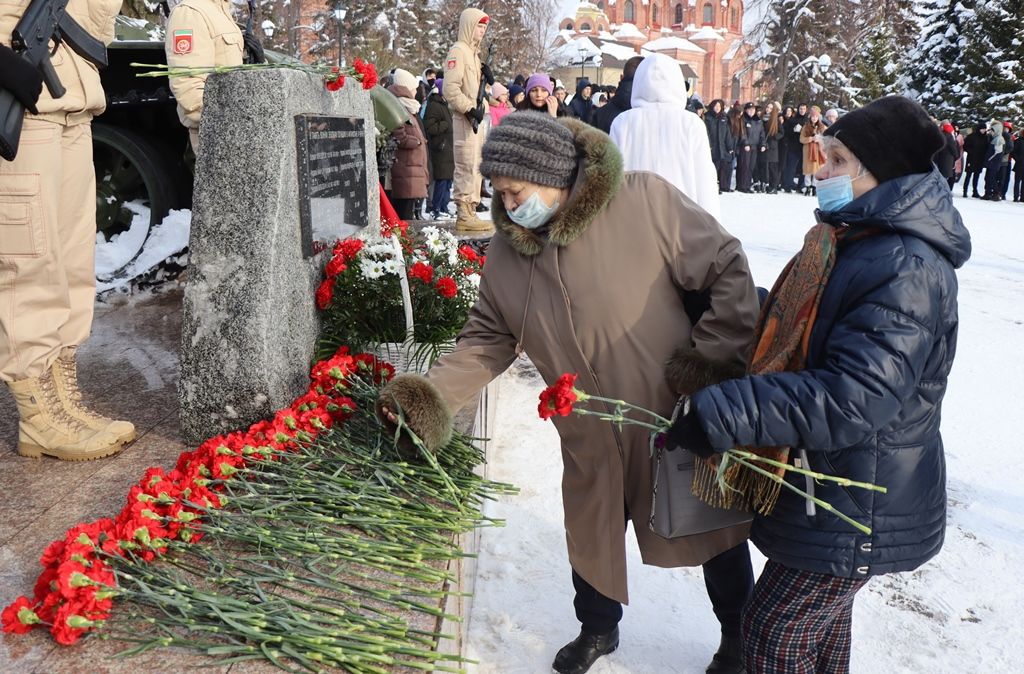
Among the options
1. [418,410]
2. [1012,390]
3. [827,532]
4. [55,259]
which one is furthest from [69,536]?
[1012,390]

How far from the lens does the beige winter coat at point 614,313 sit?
2354mm

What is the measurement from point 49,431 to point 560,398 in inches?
84.8

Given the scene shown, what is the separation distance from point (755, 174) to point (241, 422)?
18472 mm

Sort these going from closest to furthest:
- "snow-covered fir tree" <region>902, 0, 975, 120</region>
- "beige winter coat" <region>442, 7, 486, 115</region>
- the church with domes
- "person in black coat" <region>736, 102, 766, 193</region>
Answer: "beige winter coat" <region>442, 7, 486, 115</region>, "person in black coat" <region>736, 102, 766, 193</region>, "snow-covered fir tree" <region>902, 0, 975, 120</region>, the church with domes

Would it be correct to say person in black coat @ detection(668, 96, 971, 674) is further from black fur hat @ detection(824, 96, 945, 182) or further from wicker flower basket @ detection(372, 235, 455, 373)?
wicker flower basket @ detection(372, 235, 455, 373)

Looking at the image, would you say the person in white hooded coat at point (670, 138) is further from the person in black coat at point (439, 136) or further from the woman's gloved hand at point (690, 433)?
the person in black coat at point (439, 136)

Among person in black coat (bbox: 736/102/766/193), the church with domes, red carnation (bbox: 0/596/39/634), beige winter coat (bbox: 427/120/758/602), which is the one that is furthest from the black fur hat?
the church with domes

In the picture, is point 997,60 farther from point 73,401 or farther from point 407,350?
point 73,401

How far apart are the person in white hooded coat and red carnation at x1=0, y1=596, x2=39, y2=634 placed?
3.42 metres

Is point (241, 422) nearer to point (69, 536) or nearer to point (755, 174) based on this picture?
point (69, 536)

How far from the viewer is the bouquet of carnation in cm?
378

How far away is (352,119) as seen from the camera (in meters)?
4.28

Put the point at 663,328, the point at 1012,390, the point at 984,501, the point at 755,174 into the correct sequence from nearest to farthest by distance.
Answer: the point at 663,328 → the point at 984,501 → the point at 1012,390 → the point at 755,174

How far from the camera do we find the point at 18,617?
2066mm
